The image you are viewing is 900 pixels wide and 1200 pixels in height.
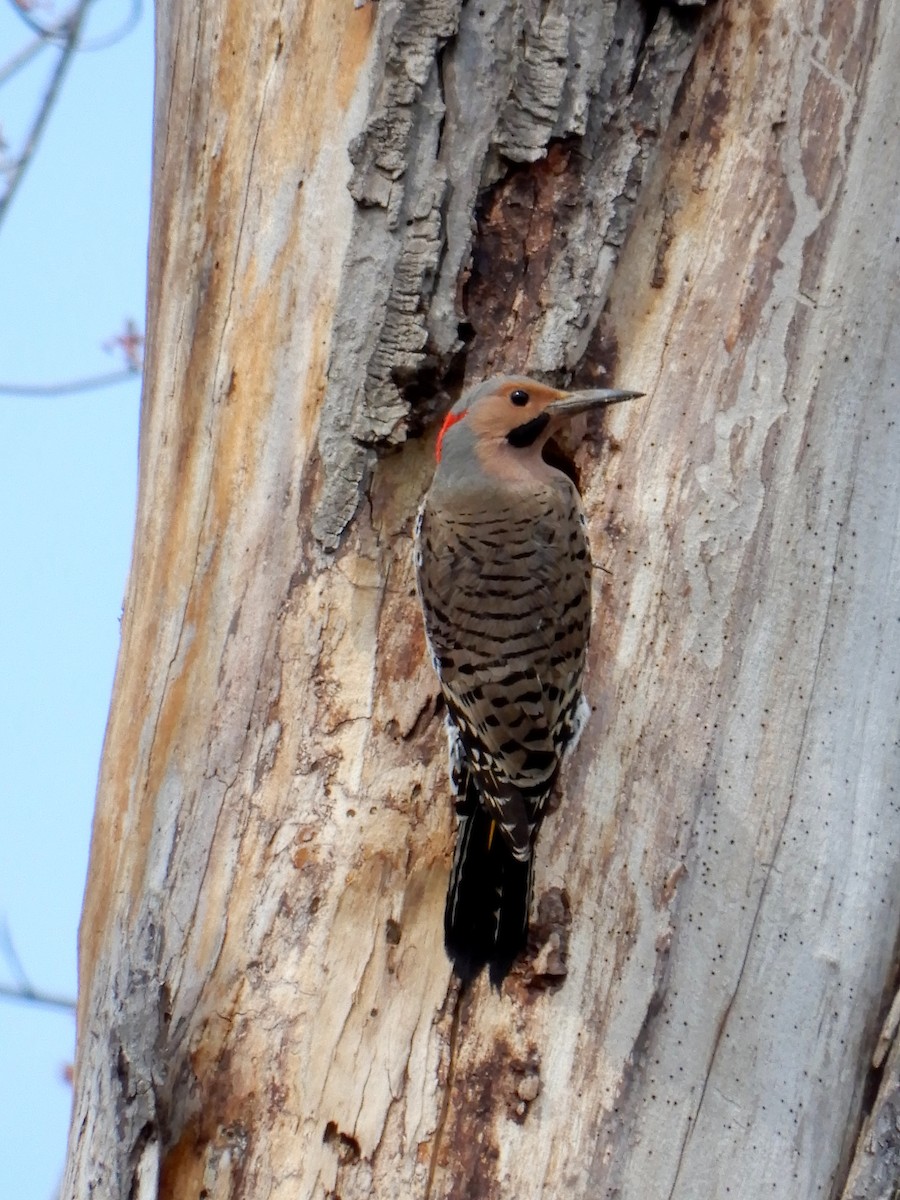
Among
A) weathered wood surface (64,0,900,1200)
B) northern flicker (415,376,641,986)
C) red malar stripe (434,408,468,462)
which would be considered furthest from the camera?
red malar stripe (434,408,468,462)

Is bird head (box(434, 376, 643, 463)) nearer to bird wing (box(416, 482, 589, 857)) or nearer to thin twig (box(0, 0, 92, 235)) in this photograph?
bird wing (box(416, 482, 589, 857))

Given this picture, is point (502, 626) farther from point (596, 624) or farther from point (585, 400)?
point (585, 400)

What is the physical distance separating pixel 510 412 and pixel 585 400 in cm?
18

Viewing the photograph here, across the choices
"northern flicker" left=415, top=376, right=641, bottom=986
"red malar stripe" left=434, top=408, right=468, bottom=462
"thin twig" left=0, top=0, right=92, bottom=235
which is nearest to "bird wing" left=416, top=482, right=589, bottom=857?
"northern flicker" left=415, top=376, right=641, bottom=986

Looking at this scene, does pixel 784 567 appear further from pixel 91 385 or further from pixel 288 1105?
pixel 91 385

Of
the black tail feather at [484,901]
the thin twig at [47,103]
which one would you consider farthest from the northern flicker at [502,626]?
the thin twig at [47,103]

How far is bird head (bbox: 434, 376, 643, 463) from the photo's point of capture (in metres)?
2.64

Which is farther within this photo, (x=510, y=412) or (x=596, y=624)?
(x=510, y=412)

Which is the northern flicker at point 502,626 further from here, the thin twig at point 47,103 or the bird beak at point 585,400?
the thin twig at point 47,103

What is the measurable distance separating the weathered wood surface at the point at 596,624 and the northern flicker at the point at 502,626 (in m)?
0.06

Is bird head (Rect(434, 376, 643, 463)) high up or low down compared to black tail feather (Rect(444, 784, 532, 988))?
up

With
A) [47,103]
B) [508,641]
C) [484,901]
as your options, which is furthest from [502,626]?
[47,103]

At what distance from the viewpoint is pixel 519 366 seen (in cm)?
271

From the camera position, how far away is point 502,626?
9.36 ft
